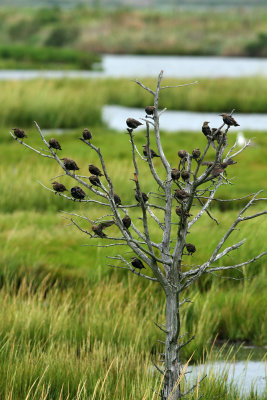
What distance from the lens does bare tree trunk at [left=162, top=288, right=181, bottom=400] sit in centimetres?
383

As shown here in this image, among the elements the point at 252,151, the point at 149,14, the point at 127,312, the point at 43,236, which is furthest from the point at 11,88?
the point at 149,14

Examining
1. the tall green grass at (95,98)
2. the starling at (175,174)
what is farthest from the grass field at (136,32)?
the starling at (175,174)

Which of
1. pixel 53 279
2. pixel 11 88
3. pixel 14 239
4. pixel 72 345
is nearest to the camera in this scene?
pixel 72 345

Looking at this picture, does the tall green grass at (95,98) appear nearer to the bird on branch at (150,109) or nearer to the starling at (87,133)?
the bird on branch at (150,109)

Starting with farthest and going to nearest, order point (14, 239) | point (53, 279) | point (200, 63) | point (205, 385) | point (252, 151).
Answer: point (200, 63) < point (252, 151) < point (14, 239) < point (53, 279) < point (205, 385)

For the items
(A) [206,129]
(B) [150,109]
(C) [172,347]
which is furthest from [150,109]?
(C) [172,347]

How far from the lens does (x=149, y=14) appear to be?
62031 millimetres

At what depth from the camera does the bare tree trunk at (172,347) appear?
3.83m

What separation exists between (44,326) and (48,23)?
55.1 m

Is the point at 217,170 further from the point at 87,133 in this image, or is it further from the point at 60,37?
the point at 60,37

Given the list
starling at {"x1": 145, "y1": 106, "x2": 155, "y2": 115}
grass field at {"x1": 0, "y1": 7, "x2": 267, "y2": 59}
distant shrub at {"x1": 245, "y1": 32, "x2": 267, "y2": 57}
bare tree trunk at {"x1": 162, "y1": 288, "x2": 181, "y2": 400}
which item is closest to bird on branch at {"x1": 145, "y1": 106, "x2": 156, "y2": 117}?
starling at {"x1": 145, "y1": 106, "x2": 155, "y2": 115}

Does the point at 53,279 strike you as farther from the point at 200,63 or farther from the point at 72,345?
the point at 200,63

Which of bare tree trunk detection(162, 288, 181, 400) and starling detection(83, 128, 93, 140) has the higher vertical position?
starling detection(83, 128, 93, 140)

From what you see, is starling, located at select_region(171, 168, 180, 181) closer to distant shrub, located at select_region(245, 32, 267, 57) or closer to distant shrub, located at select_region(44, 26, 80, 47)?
distant shrub, located at select_region(245, 32, 267, 57)
